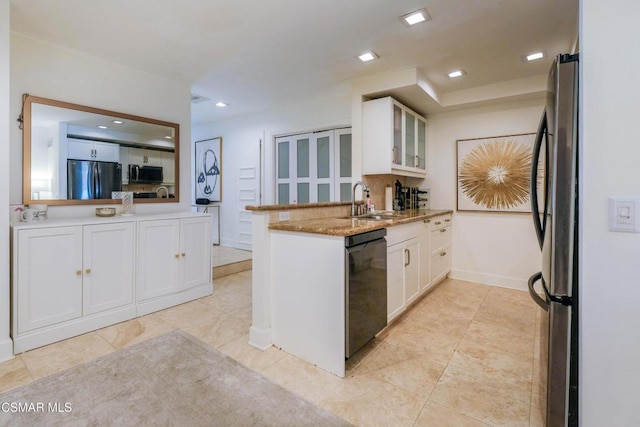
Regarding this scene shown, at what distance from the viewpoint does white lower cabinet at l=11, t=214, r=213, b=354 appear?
2.26 meters

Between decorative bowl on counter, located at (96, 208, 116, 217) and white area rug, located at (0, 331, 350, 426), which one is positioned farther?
decorative bowl on counter, located at (96, 208, 116, 217)

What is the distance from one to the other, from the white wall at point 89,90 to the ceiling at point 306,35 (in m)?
0.12

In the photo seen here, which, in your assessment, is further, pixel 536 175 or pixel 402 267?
pixel 402 267

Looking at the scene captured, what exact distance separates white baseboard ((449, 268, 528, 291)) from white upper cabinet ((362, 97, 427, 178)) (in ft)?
5.30

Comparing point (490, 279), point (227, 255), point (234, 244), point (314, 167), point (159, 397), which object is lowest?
point (159, 397)

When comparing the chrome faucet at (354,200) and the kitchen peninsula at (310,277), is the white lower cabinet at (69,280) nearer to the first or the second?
the kitchen peninsula at (310,277)

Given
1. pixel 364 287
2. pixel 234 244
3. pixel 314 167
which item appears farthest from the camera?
pixel 234 244

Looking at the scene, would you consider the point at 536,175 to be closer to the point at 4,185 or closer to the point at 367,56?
the point at 367,56

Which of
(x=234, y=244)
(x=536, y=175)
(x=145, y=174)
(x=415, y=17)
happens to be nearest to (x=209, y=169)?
(x=234, y=244)

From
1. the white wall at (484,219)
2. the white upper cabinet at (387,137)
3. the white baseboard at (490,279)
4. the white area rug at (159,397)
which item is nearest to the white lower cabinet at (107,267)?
the white area rug at (159,397)

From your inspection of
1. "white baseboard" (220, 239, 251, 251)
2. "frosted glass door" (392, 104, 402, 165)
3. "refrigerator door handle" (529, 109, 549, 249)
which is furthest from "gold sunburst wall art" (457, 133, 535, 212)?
"white baseboard" (220, 239, 251, 251)

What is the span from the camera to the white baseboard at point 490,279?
3.73 m

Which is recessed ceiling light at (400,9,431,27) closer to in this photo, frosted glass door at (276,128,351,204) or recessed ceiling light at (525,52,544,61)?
recessed ceiling light at (525,52,544,61)

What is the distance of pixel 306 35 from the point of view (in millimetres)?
2543
